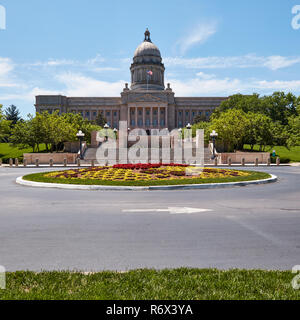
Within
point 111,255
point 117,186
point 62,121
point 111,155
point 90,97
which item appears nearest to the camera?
point 111,255

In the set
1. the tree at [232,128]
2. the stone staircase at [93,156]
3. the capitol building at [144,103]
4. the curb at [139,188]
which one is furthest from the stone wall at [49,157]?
the capitol building at [144,103]

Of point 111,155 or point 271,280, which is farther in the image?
point 111,155

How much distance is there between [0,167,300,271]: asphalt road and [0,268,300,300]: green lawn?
54 cm

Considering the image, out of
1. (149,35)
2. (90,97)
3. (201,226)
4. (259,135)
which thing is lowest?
(201,226)

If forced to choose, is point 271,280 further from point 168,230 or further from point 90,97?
point 90,97

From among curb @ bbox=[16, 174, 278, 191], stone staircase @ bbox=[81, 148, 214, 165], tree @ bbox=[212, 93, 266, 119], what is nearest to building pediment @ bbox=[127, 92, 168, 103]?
tree @ bbox=[212, 93, 266, 119]

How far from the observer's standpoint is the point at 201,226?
7.33m

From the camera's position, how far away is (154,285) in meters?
3.83

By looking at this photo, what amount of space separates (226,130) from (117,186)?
3774 cm

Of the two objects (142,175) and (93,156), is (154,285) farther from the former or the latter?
(93,156)

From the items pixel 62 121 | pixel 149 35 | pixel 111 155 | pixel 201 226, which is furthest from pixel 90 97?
pixel 201 226

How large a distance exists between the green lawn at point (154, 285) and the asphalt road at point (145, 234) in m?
0.54

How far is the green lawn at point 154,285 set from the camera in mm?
3539
